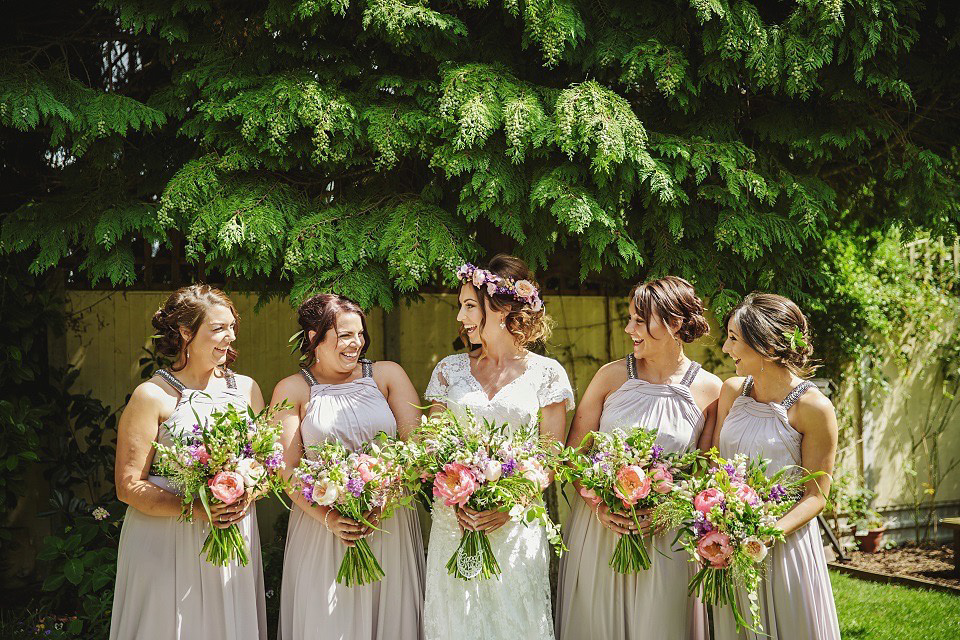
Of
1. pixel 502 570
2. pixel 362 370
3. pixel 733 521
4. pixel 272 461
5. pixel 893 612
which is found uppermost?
pixel 362 370

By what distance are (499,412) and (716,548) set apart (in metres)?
1.14

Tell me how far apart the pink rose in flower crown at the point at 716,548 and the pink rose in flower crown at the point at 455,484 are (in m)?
0.95

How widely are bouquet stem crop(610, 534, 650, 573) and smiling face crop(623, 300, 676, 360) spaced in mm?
876

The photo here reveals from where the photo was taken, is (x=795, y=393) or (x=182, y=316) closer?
(x=795, y=393)

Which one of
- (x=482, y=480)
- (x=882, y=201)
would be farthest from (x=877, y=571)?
(x=482, y=480)

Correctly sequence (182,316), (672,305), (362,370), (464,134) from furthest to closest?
1. (464,134)
2. (362,370)
3. (672,305)
4. (182,316)

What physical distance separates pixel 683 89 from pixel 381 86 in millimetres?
1754

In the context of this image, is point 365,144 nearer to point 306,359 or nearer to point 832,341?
point 306,359

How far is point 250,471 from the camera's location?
329cm

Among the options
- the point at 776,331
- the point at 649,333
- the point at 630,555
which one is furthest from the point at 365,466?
the point at 776,331

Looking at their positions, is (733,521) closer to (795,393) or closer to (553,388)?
(795,393)

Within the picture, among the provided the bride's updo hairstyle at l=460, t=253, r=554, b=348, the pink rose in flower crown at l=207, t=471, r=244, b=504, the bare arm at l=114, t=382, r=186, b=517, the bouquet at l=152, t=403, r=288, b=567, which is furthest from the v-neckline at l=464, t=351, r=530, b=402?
the bare arm at l=114, t=382, r=186, b=517

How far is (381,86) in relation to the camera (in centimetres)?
455

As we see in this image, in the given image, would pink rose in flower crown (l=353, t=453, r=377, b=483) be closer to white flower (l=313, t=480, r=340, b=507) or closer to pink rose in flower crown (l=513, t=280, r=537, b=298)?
white flower (l=313, t=480, r=340, b=507)
